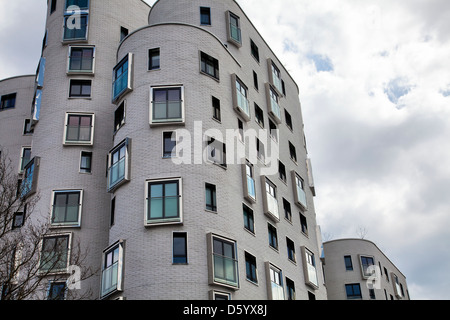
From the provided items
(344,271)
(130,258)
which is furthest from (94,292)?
(344,271)

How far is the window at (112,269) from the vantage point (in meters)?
30.3

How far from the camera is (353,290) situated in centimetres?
6225

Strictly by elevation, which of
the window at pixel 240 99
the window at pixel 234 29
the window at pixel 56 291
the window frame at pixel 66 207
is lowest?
the window at pixel 56 291

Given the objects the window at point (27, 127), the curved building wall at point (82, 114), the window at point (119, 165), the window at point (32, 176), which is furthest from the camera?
the window at point (27, 127)

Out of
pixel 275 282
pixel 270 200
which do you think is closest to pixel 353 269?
pixel 270 200

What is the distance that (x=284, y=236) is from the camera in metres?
39.8

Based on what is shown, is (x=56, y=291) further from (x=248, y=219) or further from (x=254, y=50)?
(x=254, y=50)

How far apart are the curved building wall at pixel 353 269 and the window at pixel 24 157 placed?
3249 cm

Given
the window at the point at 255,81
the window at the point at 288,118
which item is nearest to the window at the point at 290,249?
the window at the point at 288,118

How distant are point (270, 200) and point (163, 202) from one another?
29.6 ft

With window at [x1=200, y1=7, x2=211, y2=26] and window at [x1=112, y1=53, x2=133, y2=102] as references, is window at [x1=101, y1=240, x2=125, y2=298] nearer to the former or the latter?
window at [x1=112, y1=53, x2=133, y2=102]

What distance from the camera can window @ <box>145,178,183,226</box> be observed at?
101ft

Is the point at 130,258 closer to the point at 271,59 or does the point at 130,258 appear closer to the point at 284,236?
the point at 284,236

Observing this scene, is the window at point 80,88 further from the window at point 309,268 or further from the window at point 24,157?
the window at point 309,268
